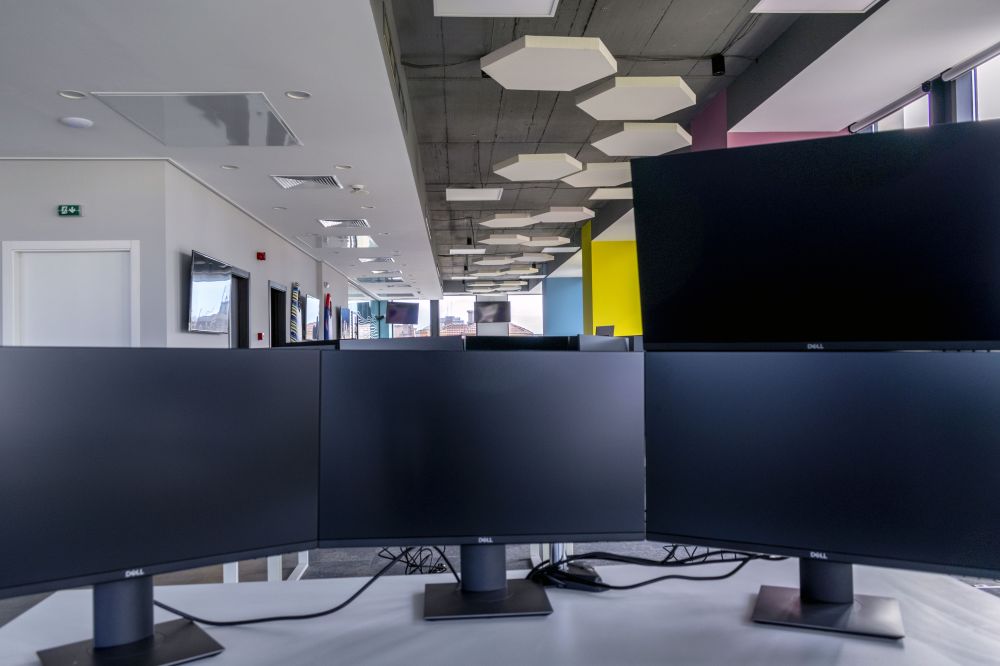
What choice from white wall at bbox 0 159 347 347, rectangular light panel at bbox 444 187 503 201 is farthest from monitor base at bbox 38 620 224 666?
rectangular light panel at bbox 444 187 503 201

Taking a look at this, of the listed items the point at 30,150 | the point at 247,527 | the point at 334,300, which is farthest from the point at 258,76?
the point at 334,300

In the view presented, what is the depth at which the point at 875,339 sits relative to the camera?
43.1 inches

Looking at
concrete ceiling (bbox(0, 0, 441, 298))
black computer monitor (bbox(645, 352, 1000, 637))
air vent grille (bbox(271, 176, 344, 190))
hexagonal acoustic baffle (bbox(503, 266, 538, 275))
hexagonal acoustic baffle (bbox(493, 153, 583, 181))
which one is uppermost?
hexagonal acoustic baffle (bbox(503, 266, 538, 275))

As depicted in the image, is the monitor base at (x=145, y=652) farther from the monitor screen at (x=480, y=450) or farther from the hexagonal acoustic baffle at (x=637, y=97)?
the hexagonal acoustic baffle at (x=637, y=97)

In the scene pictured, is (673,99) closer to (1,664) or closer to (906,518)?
(906,518)

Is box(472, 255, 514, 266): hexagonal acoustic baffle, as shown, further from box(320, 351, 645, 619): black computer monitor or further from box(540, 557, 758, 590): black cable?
box(320, 351, 645, 619): black computer monitor

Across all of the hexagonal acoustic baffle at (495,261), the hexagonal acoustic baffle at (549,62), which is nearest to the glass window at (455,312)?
the hexagonal acoustic baffle at (495,261)

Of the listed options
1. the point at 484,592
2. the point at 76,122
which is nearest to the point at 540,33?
the point at 76,122

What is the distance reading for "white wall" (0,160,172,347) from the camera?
5.15 meters

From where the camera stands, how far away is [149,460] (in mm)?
1027

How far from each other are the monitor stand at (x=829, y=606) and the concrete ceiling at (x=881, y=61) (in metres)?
3.36

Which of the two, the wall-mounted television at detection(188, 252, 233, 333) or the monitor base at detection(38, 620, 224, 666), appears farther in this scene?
the wall-mounted television at detection(188, 252, 233, 333)

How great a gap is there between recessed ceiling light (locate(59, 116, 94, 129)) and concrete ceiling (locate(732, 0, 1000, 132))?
15.9 feet

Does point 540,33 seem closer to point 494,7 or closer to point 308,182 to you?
point 494,7
